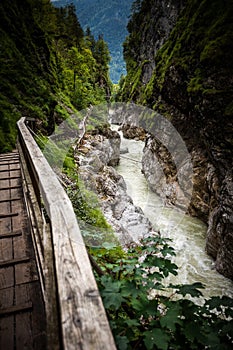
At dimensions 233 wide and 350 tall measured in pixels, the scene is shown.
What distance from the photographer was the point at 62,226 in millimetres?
1205

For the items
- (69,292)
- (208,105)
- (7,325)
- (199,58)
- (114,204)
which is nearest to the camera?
(69,292)

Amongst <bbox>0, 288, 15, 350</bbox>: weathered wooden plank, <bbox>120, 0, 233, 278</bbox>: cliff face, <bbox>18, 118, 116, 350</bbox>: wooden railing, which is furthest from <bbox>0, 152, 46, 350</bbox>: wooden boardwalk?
<bbox>120, 0, 233, 278</bbox>: cliff face

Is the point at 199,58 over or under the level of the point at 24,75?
over

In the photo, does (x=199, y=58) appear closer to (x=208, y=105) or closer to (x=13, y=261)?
(x=208, y=105)

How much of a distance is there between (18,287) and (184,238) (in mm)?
9081

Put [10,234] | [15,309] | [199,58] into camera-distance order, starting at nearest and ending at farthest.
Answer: [15,309], [10,234], [199,58]

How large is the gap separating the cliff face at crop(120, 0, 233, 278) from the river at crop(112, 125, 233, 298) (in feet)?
1.48

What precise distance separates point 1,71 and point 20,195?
841 cm

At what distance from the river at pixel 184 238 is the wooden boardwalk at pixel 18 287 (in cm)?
336

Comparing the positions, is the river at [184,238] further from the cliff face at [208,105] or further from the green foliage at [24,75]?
the green foliage at [24,75]

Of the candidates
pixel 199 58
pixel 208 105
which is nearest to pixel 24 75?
pixel 199 58

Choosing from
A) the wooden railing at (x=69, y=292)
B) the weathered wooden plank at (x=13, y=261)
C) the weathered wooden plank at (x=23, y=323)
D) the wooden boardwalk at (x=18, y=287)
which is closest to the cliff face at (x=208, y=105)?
the wooden boardwalk at (x=18, y=287)

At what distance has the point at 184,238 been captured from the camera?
9.87 metres

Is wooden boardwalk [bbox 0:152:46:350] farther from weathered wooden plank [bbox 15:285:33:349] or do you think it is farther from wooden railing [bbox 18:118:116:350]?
wooden railing [bbox 18:118:116:350]
